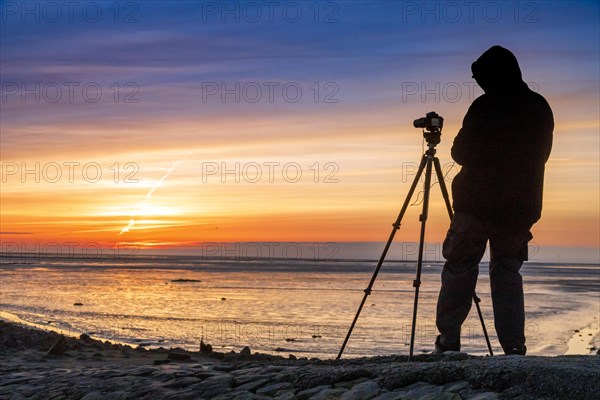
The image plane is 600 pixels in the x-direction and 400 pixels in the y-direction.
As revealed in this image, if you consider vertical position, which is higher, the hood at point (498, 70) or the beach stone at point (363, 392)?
the hood at point (498, 70)

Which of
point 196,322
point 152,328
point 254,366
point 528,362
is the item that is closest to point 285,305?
point 196,322

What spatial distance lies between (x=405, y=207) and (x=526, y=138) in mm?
1403

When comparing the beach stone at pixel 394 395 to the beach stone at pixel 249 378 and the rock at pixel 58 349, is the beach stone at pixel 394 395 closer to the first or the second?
the beach stone at pixel 249 378

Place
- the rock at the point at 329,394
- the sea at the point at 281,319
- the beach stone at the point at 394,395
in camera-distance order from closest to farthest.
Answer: the beach stone at the point at 394,395 < the rock at the point at 329,394 < the sea at the point at 281,319

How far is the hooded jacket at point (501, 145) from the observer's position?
7570 mm

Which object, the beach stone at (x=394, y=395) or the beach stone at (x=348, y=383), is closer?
the beach stone at (x=394, y=395)

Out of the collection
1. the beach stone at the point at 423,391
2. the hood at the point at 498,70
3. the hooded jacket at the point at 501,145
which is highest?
the hood at the point at 498,70

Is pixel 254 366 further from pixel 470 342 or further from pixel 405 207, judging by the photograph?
pixel 470 342

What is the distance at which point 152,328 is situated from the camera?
18.4 metres

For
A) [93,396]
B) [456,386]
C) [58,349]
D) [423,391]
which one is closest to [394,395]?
[423,391]

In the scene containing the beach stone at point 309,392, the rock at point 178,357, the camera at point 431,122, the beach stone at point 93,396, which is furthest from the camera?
the rock at point 178,357

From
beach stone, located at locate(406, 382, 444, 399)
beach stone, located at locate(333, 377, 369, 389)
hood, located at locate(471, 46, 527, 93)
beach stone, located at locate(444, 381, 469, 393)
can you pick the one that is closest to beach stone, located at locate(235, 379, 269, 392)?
beach stone, located at locate(333, 377, 369, 389)

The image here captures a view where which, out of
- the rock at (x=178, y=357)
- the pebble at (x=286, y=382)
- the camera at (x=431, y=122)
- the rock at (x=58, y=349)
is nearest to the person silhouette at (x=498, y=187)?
the camera at (x=431, y=122)

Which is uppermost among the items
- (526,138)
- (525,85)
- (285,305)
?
(525,85)
